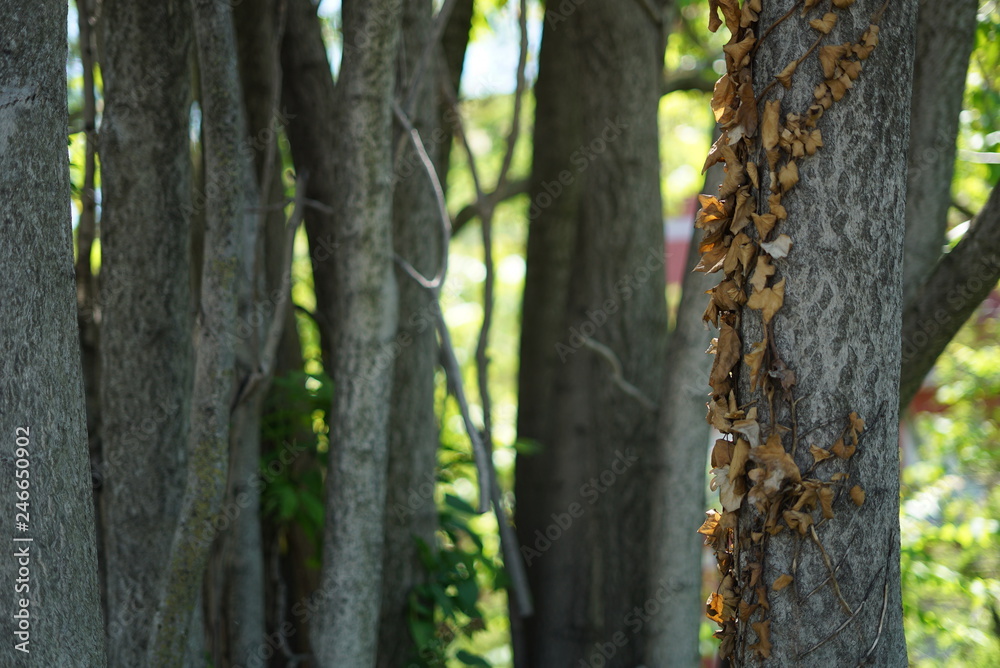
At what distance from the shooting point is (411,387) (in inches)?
140

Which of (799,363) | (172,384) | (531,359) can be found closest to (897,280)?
(799,363)

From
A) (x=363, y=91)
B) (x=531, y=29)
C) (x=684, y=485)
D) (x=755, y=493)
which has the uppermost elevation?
(x=531, y=29)

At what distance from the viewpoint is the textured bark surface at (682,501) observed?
3.33 metres

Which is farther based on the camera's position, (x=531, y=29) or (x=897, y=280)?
(x=531, y=29)

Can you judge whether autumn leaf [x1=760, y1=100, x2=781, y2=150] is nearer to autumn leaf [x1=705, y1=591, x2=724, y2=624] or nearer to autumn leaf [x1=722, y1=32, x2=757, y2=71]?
autumn leaf [x1=722, y1=32, x2=757, y2=71]

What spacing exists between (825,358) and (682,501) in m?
1.90

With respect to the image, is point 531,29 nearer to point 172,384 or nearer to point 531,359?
point 531,359

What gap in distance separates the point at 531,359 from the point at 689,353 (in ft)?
5.40

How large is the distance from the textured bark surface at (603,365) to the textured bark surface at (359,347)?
63.8 inches

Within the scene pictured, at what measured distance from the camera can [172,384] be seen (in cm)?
271

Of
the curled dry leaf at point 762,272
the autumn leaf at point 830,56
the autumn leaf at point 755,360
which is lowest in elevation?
the autumn leaf at point 755,360

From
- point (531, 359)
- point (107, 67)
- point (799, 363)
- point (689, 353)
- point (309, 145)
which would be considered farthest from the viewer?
point (531, 359)

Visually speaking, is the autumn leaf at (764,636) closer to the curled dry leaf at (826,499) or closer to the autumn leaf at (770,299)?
the curled dry leaf at (826,499)

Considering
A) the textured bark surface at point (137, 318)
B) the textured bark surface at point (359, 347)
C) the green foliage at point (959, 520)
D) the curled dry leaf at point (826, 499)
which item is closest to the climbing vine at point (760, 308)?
the curled dry leaf at point (826, 499)
